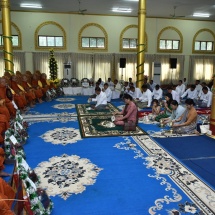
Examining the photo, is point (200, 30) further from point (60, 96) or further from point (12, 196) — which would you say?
point (12, 196)

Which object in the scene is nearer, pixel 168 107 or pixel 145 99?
pixel 168 107

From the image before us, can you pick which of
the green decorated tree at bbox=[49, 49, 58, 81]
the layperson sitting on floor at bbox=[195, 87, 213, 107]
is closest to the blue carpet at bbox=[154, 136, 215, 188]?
the layperson sitting on floor at bbox=[195, 87, 213, 107]

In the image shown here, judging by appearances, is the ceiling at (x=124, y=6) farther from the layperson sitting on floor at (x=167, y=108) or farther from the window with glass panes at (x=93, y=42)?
the layperson sitting on floor at (x=167, y=108)

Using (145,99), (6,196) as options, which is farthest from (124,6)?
(6,196)

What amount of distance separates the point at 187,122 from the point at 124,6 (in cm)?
796

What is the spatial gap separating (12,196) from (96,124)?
3828mm

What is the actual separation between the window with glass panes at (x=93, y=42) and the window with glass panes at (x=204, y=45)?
583 cm

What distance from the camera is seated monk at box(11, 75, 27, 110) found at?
705cm

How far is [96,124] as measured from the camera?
6023 mm

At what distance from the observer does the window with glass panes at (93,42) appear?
13.2 metres

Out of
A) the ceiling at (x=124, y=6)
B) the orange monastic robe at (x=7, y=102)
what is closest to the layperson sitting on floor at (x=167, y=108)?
the orange monastic robe at (x=7, y=102)

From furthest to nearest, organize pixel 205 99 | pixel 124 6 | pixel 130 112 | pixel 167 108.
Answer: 1. pixel 124 6
2. pixel 205 99
3. pixel 167 108
4. pixel 130 112

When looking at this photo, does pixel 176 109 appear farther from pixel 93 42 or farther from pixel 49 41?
pixel 49 41

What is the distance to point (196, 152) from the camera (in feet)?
14.0
